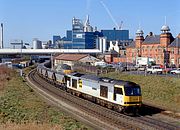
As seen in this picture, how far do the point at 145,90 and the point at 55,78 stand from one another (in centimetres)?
2427

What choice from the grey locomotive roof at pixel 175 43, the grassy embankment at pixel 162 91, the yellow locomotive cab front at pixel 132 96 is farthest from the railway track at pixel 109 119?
the grey locomotive roof at pixel 175 43

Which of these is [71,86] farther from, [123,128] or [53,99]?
[123,128]

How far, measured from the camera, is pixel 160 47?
99.8 metres

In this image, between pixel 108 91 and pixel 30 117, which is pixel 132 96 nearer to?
pixel 108 91

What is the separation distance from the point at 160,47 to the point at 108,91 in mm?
65238

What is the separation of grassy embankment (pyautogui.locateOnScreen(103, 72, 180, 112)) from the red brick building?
41021 mm

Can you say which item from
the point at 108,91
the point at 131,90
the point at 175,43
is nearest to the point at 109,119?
the point at 131,90

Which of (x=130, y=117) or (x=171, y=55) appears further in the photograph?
(x=171, y=55)

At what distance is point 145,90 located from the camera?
1981 inches

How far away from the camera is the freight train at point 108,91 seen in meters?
34.5

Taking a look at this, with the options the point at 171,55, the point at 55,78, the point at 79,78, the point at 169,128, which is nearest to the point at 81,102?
the point at 79,78

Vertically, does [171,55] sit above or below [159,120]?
above

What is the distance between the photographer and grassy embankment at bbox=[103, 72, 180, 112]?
41.7 metres

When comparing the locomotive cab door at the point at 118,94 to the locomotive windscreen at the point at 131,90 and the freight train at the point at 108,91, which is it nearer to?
the freight train at the point at 108,91
